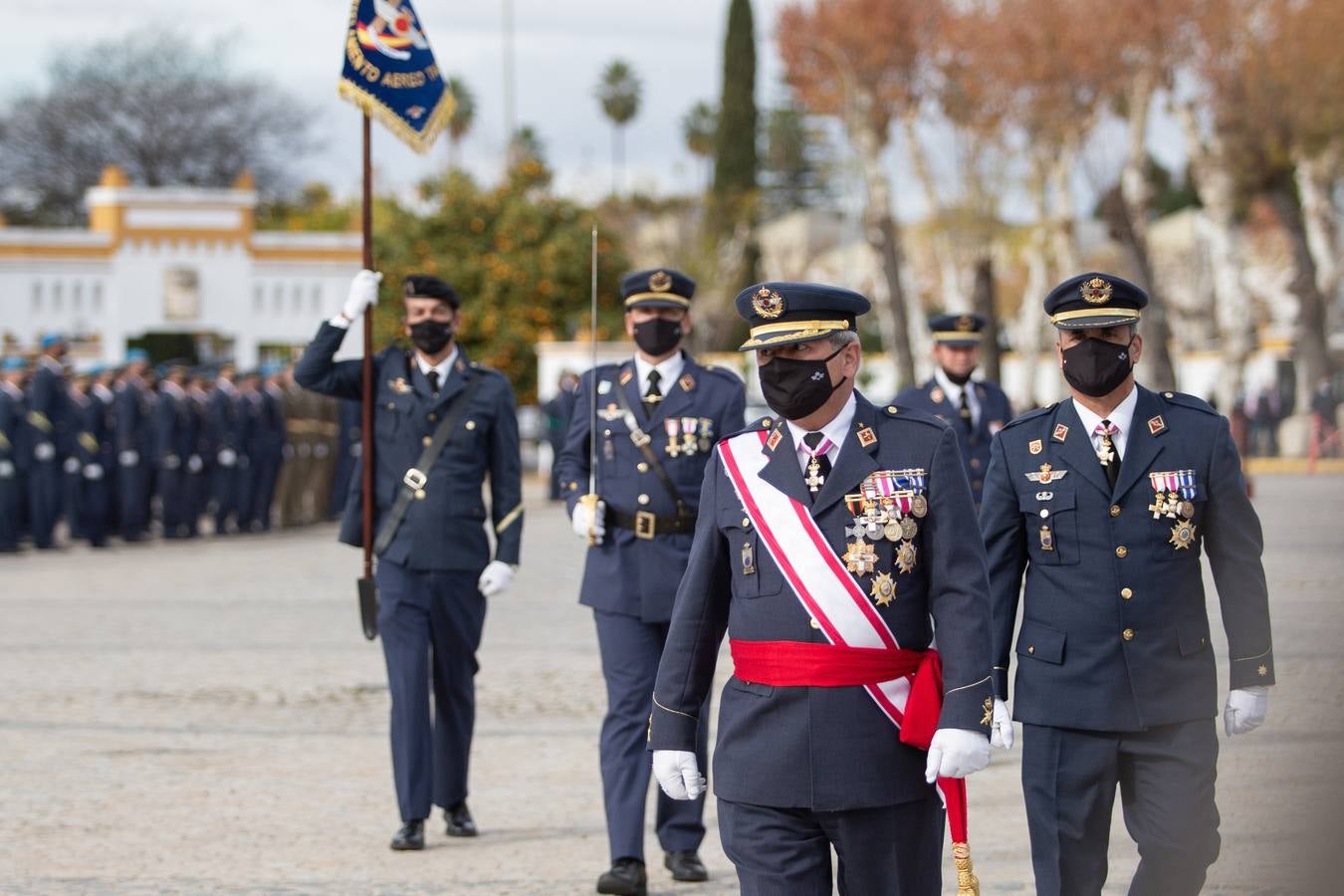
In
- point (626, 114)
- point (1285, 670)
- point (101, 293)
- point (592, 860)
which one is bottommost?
point (592, 860)

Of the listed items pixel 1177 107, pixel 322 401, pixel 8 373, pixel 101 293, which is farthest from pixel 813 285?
pixel 101 293

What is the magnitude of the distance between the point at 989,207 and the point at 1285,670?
4083 cm

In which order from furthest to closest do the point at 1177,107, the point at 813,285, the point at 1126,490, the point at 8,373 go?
the point at 1177,107 < the point at 8,373 < the point at 1126,490 < the point at 813,285

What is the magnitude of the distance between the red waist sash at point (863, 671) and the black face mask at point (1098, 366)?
1.33 metres

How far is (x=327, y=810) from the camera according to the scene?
7867 millimetres

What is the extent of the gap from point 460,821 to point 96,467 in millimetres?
15184

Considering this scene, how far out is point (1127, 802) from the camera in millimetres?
5273

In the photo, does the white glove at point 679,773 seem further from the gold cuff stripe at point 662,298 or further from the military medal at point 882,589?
the gold cuff stripe at point 662,298

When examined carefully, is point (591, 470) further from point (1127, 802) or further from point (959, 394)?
point (959, 394)

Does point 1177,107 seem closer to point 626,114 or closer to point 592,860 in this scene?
point 592,860

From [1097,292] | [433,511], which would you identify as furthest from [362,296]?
[1097,292]

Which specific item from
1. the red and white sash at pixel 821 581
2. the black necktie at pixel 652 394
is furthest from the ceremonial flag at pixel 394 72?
the red and white sash at pixel 821 581

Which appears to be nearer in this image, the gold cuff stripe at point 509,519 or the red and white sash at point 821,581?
the red and white sash at point 821,581

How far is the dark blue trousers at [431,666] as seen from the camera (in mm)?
7434
